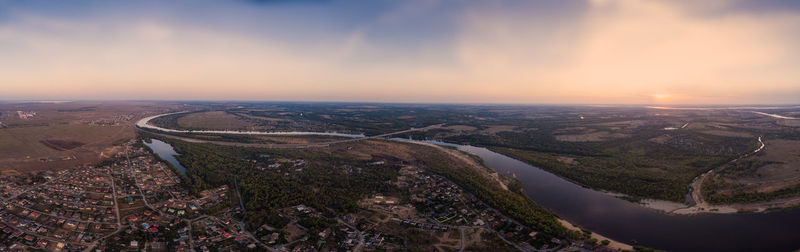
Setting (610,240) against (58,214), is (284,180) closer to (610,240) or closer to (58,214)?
(58,214)

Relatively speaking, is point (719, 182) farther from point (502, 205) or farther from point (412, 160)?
point (412, 160)

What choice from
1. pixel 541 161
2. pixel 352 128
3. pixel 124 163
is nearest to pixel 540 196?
pixel 541 161

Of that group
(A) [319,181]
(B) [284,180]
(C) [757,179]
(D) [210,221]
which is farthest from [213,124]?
(C) [757,179]

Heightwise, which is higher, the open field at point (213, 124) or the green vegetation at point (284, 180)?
the open field at point (213, 124)

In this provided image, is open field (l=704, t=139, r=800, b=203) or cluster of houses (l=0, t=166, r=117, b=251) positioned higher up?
open field (l=704, t=139, r=800, b=203)

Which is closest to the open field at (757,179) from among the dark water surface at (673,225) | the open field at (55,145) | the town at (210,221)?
the dark water surface at (673,225)

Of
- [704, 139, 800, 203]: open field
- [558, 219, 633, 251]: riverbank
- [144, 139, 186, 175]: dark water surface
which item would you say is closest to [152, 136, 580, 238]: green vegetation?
[144, 139, 186, 175]: dark water surface

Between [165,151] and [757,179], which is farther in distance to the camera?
[165,151]

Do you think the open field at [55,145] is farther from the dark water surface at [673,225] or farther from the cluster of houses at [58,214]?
the dark water surface at [673,225]

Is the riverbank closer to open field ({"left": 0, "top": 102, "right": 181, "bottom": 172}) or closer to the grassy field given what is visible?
open field ({"left": 0, "top": 102, "right": 181, "bottom": 172})
